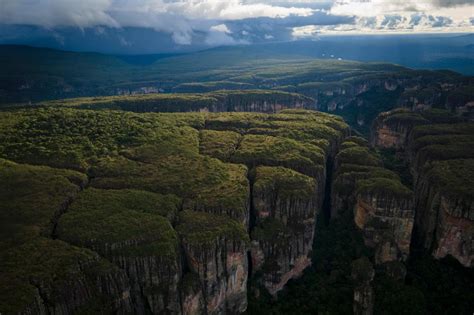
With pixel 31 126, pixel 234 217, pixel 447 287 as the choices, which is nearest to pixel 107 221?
pixel 234 217

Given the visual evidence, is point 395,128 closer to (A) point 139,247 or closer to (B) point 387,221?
(B) point 387,221

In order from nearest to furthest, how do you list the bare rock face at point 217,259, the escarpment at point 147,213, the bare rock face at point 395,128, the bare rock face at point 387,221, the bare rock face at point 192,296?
the escarpment at point 147,213
the bare rock face at point 192,296
the bare rock face at point 217,259
the bare rock face at point 387,221
the bare rock face at point 395,128

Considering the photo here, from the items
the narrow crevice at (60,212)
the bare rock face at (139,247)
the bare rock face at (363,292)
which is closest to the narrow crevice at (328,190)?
the bare rock face at (363,292)

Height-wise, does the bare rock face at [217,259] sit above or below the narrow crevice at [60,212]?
below

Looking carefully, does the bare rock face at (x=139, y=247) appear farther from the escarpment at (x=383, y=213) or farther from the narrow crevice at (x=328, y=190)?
the narrow crevice at (x=328, y=190)

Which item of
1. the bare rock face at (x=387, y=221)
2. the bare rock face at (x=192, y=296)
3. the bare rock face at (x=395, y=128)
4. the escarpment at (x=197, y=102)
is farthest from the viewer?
the escarpment at (x=197, y=102)

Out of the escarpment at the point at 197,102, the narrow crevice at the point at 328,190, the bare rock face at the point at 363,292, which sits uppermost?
the escarpment at the point at 197,102

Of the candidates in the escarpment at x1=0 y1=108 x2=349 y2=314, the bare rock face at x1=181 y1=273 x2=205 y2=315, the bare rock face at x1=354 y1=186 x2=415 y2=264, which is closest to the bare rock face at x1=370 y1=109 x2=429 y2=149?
the escarpment at x1=0 y1=108 x2=349 y2=314
